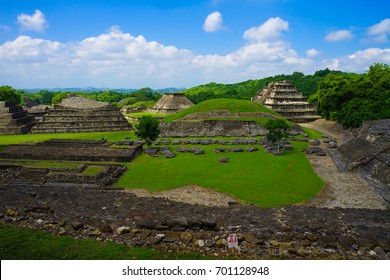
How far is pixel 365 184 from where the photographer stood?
2078 cm

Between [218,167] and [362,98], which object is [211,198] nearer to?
[218,167]

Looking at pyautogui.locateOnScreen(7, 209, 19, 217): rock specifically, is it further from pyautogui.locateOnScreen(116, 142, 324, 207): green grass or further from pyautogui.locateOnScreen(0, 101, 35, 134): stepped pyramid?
pyautogui.locateOnScreen(0, 101, 35, 134): stepped pyramid

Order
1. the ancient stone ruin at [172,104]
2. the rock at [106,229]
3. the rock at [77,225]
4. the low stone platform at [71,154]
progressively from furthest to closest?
the ancient stone ruin at [172,104]
the low stone platform at [71,154]
the rock at [77,225]
the rock at [106,229]

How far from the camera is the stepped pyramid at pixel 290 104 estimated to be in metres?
63.1

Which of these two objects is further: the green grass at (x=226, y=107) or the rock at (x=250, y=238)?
the green grass at (x=226, y=107)

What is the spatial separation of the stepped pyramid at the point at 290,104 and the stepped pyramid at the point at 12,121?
46.1m

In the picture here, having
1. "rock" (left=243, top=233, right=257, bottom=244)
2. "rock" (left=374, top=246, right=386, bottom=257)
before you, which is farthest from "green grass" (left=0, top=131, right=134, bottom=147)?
"rock" (left=374, top=246, right=386, bottom=257)

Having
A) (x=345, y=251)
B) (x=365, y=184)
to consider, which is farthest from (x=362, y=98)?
(x=345, y=251)

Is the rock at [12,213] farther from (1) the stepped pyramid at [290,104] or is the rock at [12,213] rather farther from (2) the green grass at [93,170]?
(1) the stepped pyramid at [290,104]

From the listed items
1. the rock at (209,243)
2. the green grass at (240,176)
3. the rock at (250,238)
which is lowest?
the green grass at (240,176)

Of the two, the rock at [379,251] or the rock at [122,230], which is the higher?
the rock at [122,230]

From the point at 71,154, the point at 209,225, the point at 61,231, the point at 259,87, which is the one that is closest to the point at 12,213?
the point at 61,231

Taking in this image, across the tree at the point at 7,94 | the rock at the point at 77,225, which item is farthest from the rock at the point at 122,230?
the tree at the point at 7,94

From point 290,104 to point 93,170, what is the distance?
1959 inches
